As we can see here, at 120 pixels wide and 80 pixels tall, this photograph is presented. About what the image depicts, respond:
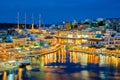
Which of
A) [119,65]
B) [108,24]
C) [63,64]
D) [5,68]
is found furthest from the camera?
[108,24]

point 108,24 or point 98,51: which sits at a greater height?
point 108,24

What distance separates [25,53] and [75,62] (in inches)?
148

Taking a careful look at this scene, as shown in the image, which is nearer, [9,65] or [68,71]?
[68,71]

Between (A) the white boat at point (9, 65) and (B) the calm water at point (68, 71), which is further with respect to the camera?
(A) the white boat at point (9, 65)

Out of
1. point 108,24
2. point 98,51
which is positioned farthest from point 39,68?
point 108,24

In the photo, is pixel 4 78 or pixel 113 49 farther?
pixel 113 49

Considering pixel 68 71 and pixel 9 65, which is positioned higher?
pixel 9 65

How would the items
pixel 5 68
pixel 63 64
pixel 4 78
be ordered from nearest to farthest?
1. pixel 4 78
2. pixel 5 68
3. pixel 63 64

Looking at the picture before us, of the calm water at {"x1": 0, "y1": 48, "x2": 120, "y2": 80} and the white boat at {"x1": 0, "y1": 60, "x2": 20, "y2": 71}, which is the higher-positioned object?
the white boat at {"x1": 0, "y1": 60, "x2": 20, "y2": 71}

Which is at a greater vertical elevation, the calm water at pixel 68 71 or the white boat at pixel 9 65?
the white boat at pixel 9 65

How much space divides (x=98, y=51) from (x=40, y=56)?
159 inches

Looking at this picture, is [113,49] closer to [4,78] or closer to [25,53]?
[25,53]

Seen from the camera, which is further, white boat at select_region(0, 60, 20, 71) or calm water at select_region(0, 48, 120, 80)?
white boat at select_region(0, 60, 20, 71)

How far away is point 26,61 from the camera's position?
1945 centimetres
